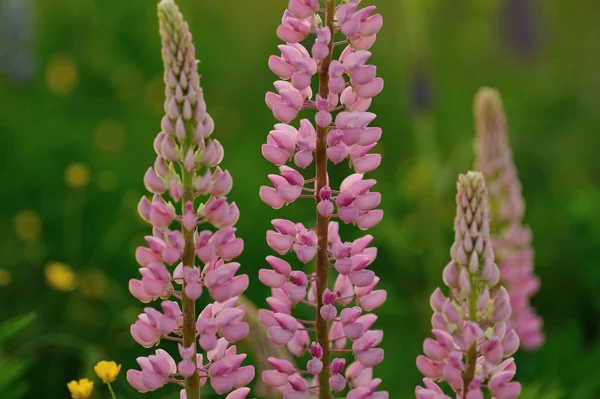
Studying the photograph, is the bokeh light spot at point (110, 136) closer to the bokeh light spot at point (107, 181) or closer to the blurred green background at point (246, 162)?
the blurred green background at point (246, 162)

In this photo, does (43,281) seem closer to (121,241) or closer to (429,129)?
(121,241)

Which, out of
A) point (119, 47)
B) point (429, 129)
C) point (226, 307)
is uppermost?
point (119, 47)

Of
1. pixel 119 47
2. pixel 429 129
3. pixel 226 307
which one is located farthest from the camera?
pixel 119 47

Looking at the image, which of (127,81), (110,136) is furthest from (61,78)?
(110,136)

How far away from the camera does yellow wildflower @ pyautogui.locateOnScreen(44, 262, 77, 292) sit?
353 cm

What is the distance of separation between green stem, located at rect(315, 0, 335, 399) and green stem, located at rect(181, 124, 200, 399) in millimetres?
253

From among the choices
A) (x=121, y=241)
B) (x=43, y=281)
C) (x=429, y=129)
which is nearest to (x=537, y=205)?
(x=429, y=129)

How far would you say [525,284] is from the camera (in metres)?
3.00

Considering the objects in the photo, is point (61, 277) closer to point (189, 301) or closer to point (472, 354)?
point (189, 301)

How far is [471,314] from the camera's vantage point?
177 cm

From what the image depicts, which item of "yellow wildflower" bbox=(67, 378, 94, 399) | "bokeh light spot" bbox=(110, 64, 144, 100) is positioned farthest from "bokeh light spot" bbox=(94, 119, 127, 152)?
"yellow wildflower" bbox=(67, 378, 94, 399)

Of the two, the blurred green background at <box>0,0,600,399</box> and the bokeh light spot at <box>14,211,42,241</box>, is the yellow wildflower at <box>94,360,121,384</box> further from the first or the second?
the bokeh light spot at <box>14,211,42,241</box>

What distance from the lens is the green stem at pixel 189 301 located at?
5.60 ft

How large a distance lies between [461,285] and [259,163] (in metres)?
3.28
